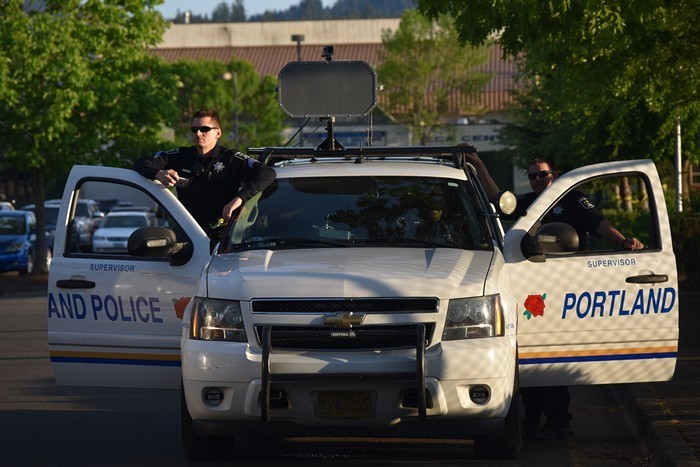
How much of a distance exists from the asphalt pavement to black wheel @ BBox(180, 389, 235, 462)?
2.49 meters

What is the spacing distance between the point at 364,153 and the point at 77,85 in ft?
72.3

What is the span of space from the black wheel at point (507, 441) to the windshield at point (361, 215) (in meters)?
1.10

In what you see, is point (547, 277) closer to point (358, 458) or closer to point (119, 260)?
point (358, 458)

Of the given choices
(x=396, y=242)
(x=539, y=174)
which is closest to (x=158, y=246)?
(x=396, y=242)

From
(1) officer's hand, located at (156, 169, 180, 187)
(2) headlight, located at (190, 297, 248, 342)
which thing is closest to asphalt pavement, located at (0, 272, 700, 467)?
(2) headlight, located at (190, 297, 248, 342)

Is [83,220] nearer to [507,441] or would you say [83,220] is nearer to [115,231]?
[115,231]

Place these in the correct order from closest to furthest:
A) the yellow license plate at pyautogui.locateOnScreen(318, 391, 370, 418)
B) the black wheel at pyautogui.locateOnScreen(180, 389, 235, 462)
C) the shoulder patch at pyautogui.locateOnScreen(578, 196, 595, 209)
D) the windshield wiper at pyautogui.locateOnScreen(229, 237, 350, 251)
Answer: the yellow license plate at pyautogui.locateOnScreen(318, 391, 370, 418) < the black wheel at pyautogui.locateOnScreen(180, 389, 235, 462) < the windshield wiper at pyautogui.locateOnScreen(229, 237, 350, 251) < the shoulder patch at pyautogui.locateOnScreen(578, 196, 595, 209)

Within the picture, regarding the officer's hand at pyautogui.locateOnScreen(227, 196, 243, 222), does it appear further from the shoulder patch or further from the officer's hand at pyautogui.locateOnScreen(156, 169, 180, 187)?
the shoulder patch

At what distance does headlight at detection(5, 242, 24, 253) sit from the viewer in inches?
1267

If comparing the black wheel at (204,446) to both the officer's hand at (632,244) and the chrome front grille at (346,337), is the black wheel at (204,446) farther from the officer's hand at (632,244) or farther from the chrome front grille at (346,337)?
the officer's hand at (632,244)

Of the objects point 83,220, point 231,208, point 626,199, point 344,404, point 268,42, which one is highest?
point 231,208

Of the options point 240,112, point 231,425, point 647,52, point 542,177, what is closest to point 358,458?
point 231,425

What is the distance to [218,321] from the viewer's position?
7.29 meters

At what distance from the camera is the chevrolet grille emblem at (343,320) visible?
709 cm
